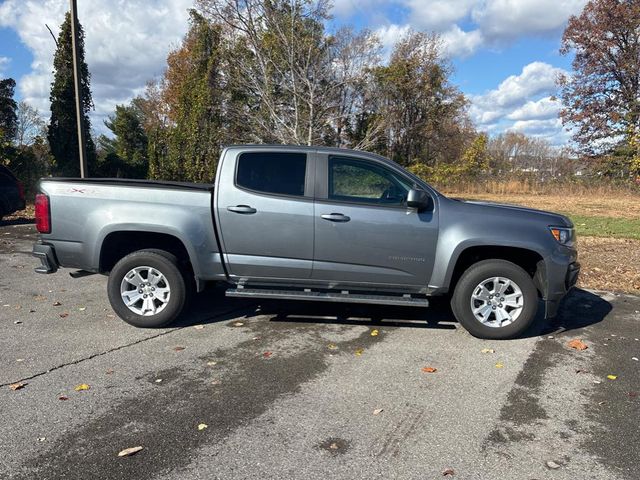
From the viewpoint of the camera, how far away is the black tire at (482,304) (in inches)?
199

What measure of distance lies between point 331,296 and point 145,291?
1972 millimetres

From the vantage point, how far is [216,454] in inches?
118

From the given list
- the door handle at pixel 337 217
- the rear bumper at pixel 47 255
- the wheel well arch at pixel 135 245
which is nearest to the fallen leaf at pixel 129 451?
the wheel well arch at pixel 135 245

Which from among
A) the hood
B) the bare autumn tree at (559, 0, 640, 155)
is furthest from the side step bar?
the bare autumn tree at (559, 0, 640, 155)

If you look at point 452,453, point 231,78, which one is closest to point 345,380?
point 452,453

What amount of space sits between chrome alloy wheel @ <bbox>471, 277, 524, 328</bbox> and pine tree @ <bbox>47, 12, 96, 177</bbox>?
19513 millimetres

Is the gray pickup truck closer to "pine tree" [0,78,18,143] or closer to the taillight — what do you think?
the taillight

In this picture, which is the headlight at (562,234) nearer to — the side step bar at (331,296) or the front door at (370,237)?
the front door at (370,237)

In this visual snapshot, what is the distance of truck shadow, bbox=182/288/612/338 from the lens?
5.64 metres

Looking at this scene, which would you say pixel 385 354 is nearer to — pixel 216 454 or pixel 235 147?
pixel 216 454

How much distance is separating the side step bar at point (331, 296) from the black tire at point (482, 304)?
1.29 feet

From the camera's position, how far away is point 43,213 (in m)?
5.23

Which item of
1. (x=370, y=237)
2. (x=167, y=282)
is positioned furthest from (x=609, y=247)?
(x=167, y=282)

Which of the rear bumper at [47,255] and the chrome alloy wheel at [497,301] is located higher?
the rear bumper at [47,255]
